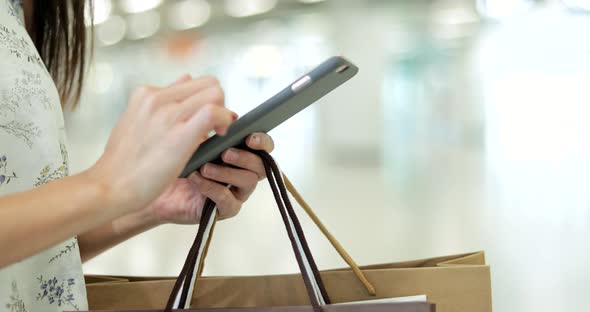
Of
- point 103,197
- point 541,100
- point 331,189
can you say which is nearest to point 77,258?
point 103,197

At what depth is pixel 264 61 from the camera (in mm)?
3902

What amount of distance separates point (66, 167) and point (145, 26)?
3.88 meters

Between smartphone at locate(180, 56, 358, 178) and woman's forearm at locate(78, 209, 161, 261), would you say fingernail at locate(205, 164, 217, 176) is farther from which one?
woman's forearm at locate(78, 209, 161, 261)

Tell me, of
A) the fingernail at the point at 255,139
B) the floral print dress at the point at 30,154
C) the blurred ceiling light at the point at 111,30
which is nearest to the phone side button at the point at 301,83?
the fingernail at the point at 255,139

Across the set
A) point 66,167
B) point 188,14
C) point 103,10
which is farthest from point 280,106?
point 103,10

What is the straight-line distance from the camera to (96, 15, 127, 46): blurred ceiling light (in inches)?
181

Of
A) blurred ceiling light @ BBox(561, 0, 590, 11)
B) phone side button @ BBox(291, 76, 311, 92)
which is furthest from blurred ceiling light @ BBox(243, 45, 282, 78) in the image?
phone side button @ BBox(291, 76, 311, 92)

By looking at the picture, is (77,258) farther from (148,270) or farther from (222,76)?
(222,76)

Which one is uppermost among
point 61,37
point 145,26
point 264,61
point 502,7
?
point 145,26

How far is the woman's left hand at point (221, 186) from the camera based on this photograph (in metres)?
0.73

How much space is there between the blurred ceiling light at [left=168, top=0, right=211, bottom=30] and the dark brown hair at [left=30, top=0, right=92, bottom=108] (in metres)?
3.41

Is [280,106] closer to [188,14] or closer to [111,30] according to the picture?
[188,14]

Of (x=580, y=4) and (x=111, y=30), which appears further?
(x=111, y=30)

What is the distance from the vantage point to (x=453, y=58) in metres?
3.39
